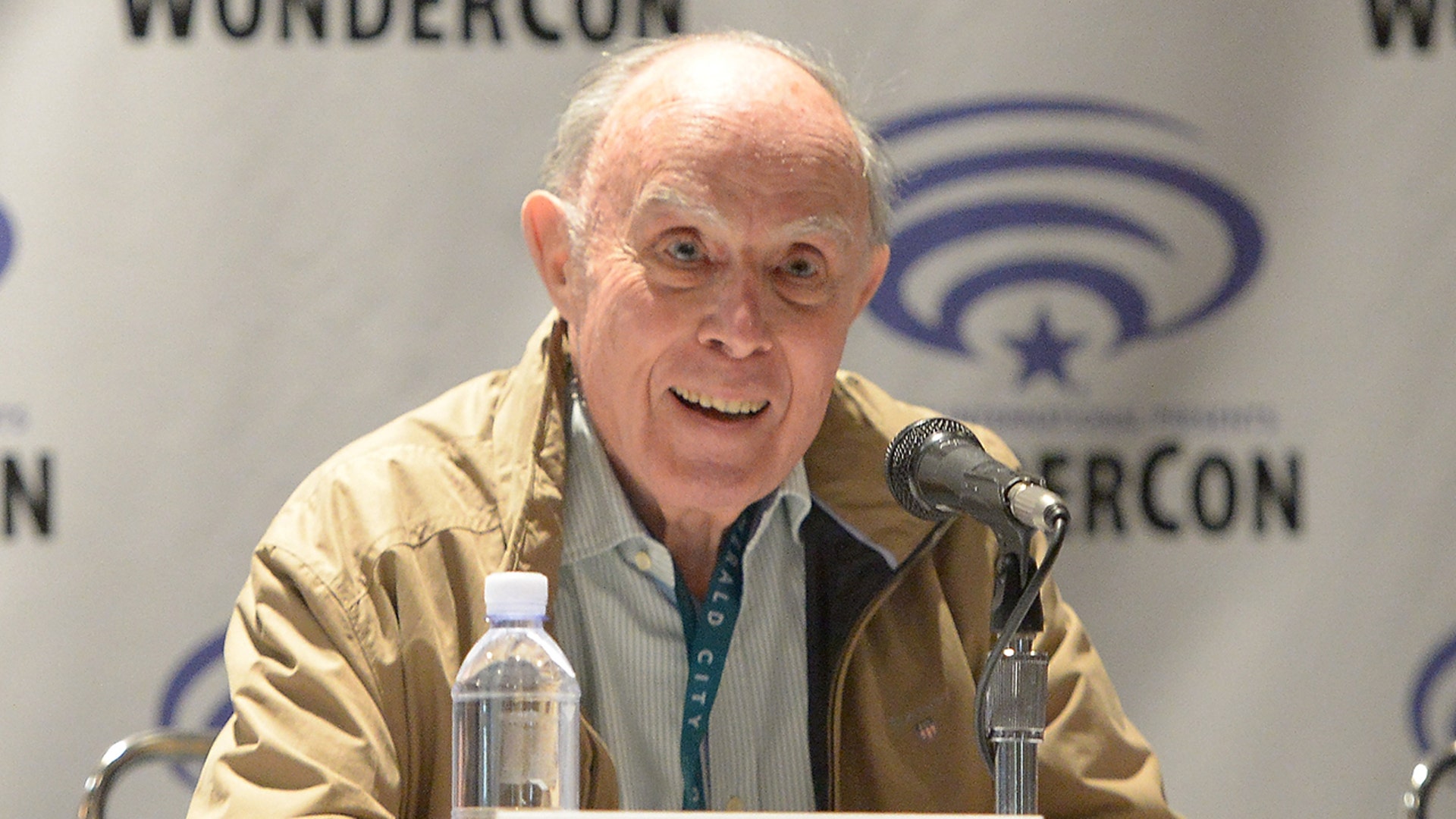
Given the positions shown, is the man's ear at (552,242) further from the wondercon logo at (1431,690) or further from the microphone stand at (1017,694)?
the wondercon logo at (1431,690)

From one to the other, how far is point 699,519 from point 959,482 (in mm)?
870

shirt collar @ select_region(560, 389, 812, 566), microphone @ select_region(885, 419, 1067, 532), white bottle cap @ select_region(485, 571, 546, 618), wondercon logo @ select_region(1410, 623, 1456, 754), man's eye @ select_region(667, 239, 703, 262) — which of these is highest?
man's eye @ select_region(667, 239, 703, 262)

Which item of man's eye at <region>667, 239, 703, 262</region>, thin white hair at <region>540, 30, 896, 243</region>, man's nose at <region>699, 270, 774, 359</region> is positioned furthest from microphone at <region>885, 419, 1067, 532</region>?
thin white hair at <region>540, 30, 896, 243</region>

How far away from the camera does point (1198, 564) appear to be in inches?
131

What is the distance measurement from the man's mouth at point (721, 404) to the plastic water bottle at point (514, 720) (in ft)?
1.52

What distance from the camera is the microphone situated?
58.2 inches

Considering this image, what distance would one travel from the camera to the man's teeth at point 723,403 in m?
2.23

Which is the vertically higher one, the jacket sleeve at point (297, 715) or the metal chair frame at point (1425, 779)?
the jacket sleeve at point (297, 715)

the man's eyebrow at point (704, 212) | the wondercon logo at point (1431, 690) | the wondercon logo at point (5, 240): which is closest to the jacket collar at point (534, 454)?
the man's eyebrow at point (704, 212)

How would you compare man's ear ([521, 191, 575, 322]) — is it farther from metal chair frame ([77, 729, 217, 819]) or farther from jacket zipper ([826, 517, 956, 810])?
metal chair frame ([77, 729, 217, 819])

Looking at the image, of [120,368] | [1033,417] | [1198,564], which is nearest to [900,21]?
[1033,417]

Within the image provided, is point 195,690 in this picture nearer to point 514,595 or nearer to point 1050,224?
point 514,595

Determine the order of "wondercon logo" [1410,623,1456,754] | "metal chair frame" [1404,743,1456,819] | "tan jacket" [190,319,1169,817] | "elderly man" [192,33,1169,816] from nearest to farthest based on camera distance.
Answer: "tan jacket" [190,319,1169,817] → "elderly man" [192,33,1169,816] → "metal chair frame" [1404,743,1456,819] → "wondercon logo" [1410,623,1456,754]

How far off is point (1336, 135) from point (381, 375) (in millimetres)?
2044
